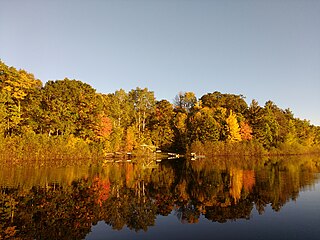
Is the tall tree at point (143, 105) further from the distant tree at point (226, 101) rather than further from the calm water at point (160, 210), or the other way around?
the calm water at point (160, 210)

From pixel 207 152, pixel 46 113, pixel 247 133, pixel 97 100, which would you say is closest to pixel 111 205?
pixel 46 113

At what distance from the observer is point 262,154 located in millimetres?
62719

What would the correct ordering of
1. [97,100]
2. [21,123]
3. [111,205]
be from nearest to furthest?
[111,205], [21,123], [97,100]

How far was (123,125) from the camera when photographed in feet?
226

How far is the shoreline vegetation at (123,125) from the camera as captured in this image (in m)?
38.3

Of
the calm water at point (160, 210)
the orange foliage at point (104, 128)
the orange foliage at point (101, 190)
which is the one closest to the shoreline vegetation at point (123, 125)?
the orange foliage at point (104, 128)

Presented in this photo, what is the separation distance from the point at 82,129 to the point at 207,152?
91.3 feet

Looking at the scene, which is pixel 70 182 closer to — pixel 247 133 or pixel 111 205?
pixel 111 205

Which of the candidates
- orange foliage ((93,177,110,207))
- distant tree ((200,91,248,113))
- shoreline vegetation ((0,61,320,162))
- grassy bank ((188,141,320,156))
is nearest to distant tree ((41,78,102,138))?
shoreline vegetation ((0,61,320,162))

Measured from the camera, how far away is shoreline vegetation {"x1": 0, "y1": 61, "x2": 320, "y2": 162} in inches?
1510

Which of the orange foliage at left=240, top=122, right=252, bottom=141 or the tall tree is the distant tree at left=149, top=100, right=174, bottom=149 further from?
the orange foliage at left=240, top=122, right=252, bottom=141

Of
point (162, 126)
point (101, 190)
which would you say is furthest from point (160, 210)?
point (162, 126)

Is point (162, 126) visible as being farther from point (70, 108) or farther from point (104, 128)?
point (70, 108)

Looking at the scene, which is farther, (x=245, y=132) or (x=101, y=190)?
(x=245, y=132)
